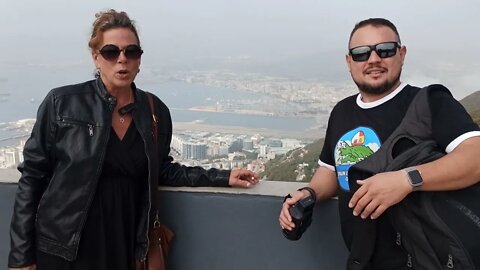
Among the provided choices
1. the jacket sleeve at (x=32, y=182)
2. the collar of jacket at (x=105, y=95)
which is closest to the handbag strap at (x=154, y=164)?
the collar of jacket at (x=105, y=95)

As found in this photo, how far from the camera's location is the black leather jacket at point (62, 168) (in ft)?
8.58

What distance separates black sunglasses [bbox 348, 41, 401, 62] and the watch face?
56 cm

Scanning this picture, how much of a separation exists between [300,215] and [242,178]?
2.38 ft

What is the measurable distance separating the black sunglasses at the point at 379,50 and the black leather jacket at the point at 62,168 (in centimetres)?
106

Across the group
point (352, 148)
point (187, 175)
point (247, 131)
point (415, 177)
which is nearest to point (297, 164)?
point (187, 175)

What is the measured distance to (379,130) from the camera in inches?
90.9

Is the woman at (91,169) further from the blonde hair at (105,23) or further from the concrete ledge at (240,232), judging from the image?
the concrete ledge at (240,232)

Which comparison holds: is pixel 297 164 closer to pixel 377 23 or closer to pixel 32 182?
pixel 377 23

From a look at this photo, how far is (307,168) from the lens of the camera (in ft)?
10.9

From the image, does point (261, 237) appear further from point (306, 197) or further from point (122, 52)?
point (122, 52)

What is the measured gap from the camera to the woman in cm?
262

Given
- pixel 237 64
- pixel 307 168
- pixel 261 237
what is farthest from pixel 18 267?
pixel 237 64

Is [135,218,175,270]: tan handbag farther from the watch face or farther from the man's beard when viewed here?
the watch face

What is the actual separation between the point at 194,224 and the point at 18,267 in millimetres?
954
